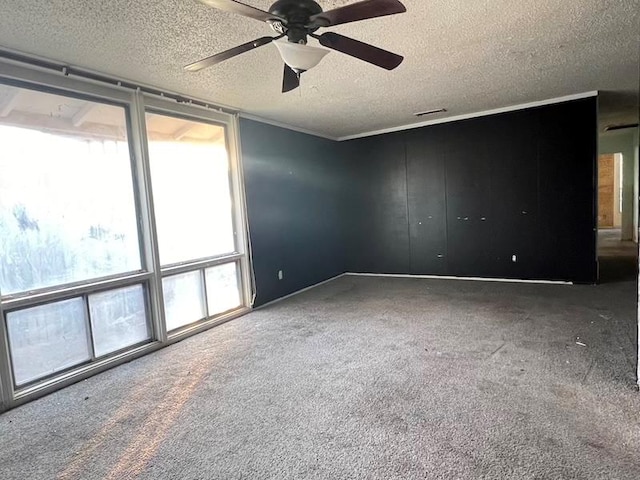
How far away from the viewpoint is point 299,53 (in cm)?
192

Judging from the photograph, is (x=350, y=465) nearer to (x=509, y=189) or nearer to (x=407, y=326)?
(x=407, y=326)

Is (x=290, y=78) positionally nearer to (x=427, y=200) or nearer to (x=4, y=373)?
(x=4, y=373)

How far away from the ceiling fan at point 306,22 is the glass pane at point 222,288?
8.82ft

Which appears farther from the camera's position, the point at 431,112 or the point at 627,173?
the point at 627,173

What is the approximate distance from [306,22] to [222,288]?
333cm

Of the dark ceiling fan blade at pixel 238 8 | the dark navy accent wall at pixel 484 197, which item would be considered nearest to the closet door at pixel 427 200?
the dark navy accent wall at pixel 484 197

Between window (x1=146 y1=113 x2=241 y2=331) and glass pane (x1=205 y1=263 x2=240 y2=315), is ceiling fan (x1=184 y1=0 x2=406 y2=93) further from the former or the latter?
glass pane (x1=205 y1=263 x2=240 y2=315)

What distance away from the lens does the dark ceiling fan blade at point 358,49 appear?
1958 mm

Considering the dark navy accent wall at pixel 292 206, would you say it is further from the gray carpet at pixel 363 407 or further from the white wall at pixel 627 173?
the white wall at pixel 627 173

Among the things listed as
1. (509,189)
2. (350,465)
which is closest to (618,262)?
(509,189)

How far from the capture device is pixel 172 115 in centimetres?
389

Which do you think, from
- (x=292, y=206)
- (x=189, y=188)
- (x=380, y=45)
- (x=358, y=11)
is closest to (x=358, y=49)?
(x=358, y=11)

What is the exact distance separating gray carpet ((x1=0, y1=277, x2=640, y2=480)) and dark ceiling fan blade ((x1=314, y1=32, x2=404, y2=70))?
208 cm

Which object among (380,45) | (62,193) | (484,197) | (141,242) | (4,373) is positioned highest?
(380,45)
